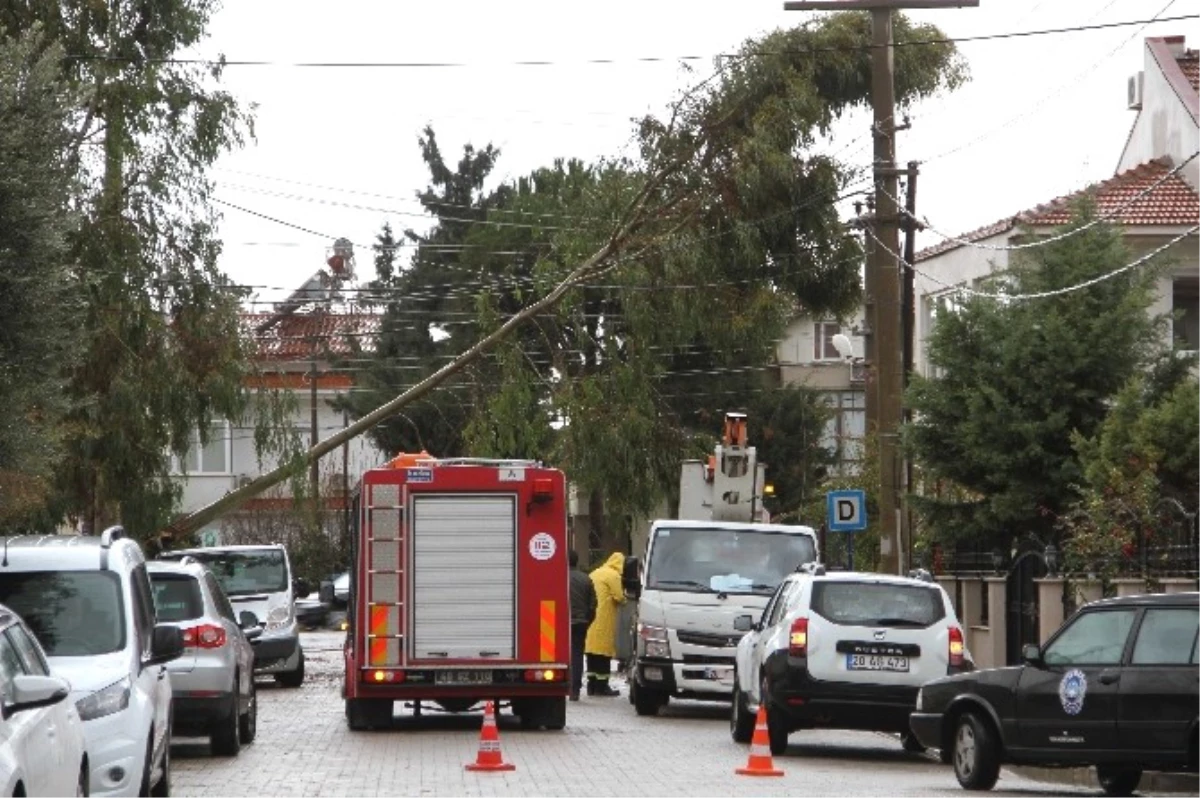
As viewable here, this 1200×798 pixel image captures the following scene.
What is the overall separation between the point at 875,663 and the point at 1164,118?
3008 cm

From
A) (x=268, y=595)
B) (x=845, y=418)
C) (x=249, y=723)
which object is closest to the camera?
(x=249, y=723)

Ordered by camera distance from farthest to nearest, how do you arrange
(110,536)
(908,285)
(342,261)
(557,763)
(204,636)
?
(342,261)
(908,285)
(204,636)
(557,763)
(110,536)

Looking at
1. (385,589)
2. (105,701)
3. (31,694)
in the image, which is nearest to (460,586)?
(385,589)

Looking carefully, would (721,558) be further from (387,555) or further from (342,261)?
(342,261)

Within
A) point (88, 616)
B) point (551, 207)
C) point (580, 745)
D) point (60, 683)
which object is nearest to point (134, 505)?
point (580, 745)

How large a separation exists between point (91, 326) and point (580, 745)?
369 inches

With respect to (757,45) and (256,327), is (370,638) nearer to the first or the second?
(256,327)

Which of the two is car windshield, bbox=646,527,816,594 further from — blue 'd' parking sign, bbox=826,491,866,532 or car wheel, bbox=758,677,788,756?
car wheel, bbox=758,677,788,756

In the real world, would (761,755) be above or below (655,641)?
below

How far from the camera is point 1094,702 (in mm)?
16953

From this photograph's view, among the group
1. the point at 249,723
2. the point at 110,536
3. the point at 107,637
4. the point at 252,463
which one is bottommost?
the point at 249,723

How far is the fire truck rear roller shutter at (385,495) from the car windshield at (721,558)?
14.9 ft

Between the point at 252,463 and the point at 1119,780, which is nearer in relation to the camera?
the point at 1119,780

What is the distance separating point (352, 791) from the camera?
57.7ft
